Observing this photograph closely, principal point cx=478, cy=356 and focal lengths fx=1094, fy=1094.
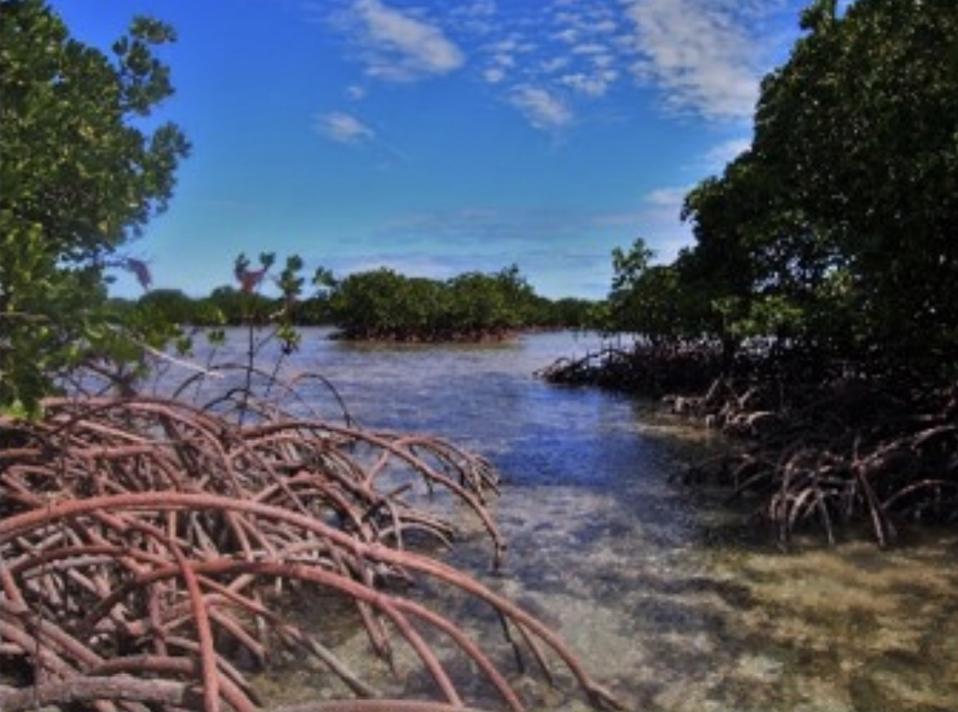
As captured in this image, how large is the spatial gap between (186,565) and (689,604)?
279 centimetres

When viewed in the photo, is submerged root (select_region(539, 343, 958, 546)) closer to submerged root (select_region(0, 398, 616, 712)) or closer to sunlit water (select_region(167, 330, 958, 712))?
sunlit water (select_region(167, 330, 958, 712))

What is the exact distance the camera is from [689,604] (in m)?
5.32

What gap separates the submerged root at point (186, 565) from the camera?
3264 mm

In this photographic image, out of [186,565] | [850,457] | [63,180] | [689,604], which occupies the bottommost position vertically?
[689,604]

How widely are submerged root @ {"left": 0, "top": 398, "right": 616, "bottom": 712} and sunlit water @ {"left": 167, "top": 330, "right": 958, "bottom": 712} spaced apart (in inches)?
9.7

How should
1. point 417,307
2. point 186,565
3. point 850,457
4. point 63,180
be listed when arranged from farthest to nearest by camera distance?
point 417,307 < point 850,457 < point 63,180 < point 186,565

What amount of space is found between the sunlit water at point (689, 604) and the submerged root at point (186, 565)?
25cm

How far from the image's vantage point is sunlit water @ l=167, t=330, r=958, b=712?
13.7 ft

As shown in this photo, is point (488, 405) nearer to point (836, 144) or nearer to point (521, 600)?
point (836, 144)

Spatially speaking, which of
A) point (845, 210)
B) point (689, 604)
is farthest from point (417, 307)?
point (689, 604)

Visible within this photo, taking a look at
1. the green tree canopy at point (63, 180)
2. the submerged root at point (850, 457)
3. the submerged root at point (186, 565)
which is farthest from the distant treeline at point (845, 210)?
the green tree canopy at point (63, 180)

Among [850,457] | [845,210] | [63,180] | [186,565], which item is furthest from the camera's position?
[845,210]

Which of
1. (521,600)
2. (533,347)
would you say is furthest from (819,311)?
(533,347)

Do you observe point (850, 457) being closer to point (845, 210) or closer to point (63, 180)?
point (845, 210)
